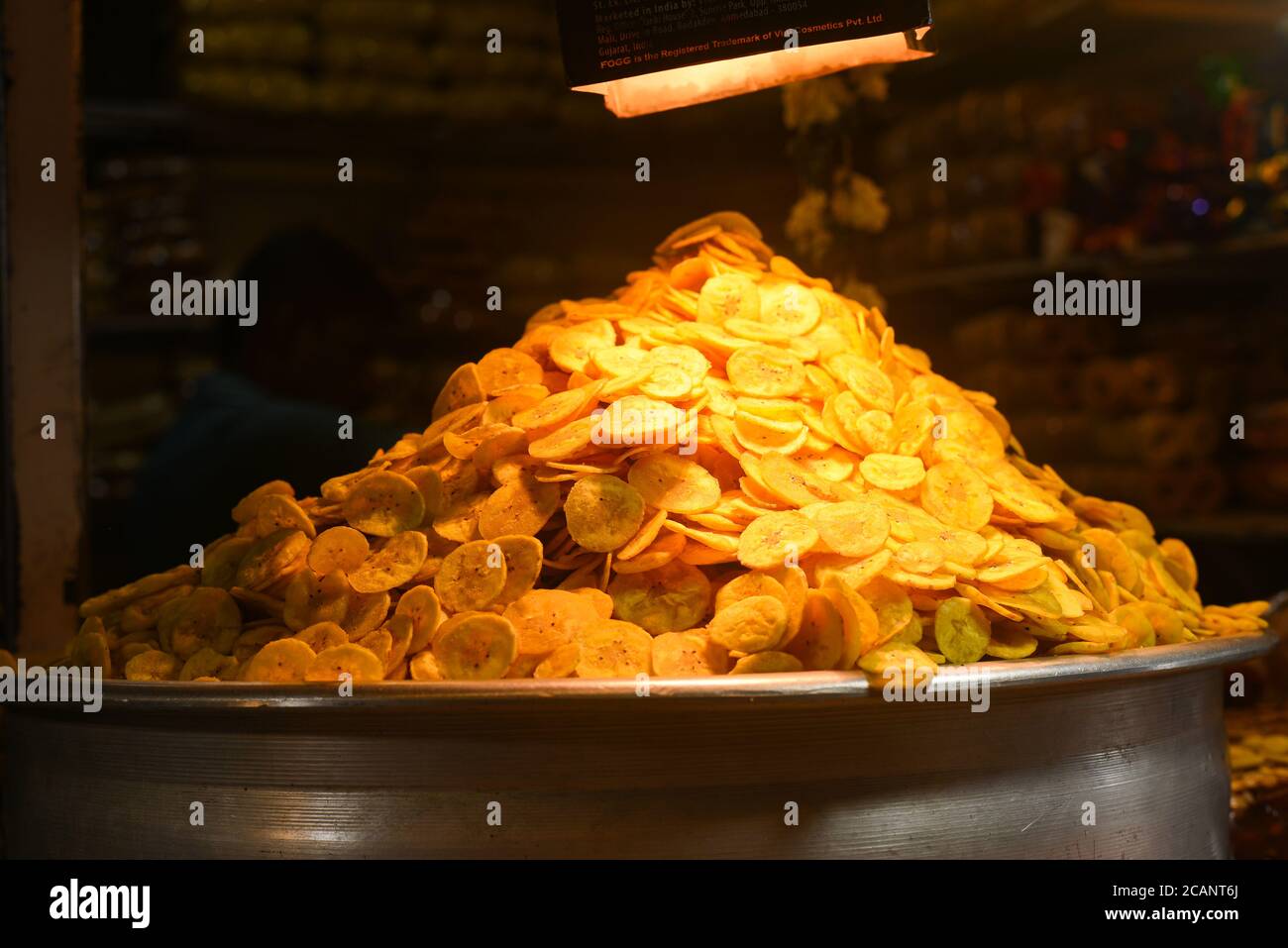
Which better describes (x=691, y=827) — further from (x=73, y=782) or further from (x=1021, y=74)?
(x=1021, y=74)

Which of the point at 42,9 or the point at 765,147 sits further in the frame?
the point at 765,147

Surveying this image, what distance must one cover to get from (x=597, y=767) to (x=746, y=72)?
700 mm

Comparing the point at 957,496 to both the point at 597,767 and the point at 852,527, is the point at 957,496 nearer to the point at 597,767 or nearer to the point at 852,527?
the point at 852,527

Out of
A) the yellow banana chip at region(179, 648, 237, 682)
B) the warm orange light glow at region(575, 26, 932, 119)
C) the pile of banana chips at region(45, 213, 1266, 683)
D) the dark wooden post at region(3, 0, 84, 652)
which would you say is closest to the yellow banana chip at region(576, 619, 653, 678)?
the pile of banana chips at region(45, 213, 1266, 683)

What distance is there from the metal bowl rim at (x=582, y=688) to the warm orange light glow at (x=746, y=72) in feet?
1.92

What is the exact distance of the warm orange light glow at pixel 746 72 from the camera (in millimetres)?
1166

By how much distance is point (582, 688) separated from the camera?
764 mm

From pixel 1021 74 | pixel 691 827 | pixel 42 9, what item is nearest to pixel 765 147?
pixel 1021 74

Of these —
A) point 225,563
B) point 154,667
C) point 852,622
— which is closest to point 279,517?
point 225,563

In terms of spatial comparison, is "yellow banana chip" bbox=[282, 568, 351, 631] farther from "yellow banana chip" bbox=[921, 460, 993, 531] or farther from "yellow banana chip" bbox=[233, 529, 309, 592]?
"yellow banana chip" bbox=[921, 460, 993, 531]

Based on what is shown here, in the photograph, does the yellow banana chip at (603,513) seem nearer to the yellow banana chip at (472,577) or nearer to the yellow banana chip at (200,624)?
the yellow banana chip at (472,577)
